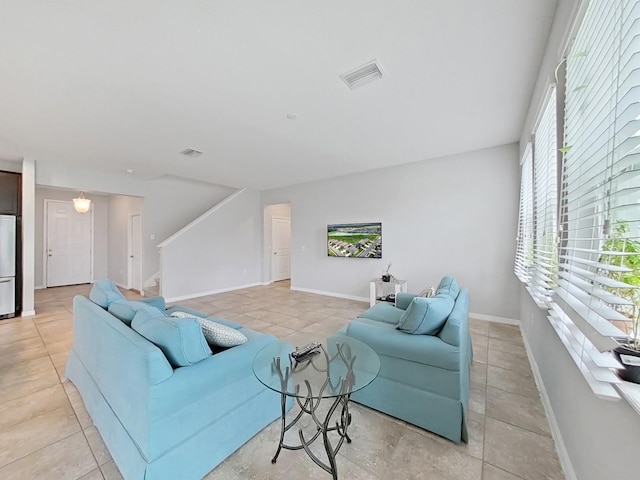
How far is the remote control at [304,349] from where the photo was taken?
5.78 ft

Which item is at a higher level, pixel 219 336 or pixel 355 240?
pixel 355 240

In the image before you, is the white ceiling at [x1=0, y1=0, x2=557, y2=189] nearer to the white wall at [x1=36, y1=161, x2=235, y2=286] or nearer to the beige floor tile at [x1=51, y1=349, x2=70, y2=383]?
the white wall at [x1=36, y1=161, x2=235, y2=286]

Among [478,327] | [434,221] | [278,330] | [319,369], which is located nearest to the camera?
[319,369]

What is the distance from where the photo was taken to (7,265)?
436 centimetres

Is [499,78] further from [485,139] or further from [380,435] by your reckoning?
[380,435]

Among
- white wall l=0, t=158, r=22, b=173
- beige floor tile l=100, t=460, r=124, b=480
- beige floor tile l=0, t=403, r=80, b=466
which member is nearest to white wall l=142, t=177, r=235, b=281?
white wall l=0, t=158, r=22, b=173

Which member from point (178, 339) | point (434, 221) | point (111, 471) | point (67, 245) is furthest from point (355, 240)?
point (67, 245)

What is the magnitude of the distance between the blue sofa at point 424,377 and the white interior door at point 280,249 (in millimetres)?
6075

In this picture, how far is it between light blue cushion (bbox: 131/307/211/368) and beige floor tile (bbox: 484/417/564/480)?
1.87 meters

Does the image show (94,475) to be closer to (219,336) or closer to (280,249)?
(219,336)

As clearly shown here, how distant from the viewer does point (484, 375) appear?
100.0 inches

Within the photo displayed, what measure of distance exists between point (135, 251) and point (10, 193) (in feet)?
8.24

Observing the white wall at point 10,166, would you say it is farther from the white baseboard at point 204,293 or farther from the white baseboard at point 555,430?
the white baseboard at point 555,430

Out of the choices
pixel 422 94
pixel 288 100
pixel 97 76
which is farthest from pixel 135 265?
pixel 422 94
